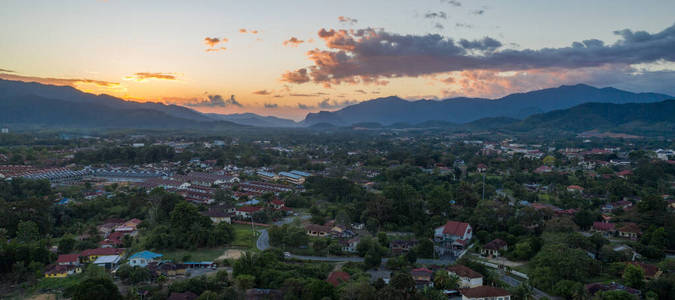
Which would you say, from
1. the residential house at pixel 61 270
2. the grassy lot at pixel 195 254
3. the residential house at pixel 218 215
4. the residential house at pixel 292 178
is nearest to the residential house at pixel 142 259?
the grassy lot at pixel 195 254

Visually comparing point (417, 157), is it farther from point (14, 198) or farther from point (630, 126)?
point (630, 126)

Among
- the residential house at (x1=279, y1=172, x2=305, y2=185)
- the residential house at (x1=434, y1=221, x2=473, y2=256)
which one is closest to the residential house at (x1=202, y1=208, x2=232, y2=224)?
the residential house at (x1=434, y1=221, x2=473, y2=256)

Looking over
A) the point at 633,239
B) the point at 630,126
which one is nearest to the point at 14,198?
the point at 633,239

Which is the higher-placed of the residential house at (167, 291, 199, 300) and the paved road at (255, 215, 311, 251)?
the residential house at (167, 291, 199, 300)

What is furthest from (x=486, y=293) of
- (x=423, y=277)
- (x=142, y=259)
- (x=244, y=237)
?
(x=142, y=259)

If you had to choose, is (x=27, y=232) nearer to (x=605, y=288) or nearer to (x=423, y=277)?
(x=423, y=277)

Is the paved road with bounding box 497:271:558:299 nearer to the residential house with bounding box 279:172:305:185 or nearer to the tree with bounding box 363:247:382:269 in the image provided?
the tree with bounding box 363:247:382:269

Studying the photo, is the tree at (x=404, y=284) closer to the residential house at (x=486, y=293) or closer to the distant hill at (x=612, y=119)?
the residential house at (x=486, y=293)
